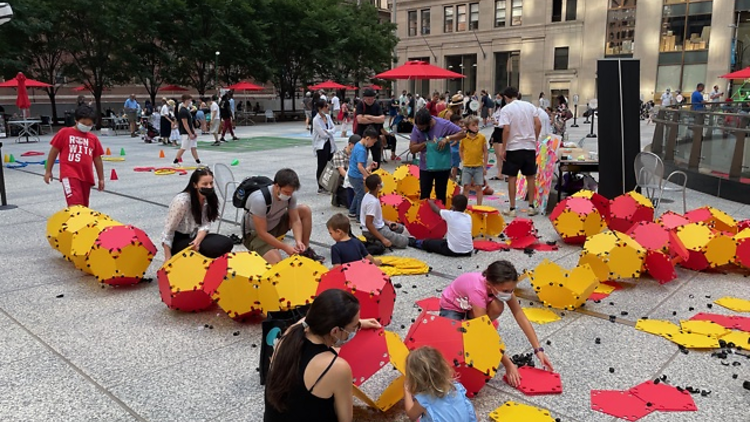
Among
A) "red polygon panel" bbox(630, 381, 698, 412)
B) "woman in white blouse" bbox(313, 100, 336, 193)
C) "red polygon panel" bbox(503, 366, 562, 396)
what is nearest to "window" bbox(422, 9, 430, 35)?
"woman in white blouse" bbox(313, 100, 336, 193)

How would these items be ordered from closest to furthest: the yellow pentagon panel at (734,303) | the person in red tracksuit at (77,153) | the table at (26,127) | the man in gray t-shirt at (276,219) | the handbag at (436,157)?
1. the yellow pentagon panel at (734,303)
2. the man in gray t-shirt at (276,219)
3. the person in red tracksuit at (77,153)
4. the handbag at (436,157)
5. the table at (26,127)

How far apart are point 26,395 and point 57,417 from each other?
A: 1.42 ft

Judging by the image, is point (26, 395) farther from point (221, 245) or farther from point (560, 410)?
point (560, 410)

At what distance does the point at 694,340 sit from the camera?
468cm

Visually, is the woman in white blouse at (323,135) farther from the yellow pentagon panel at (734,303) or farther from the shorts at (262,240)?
the yellow pentagon panel at (734,303)

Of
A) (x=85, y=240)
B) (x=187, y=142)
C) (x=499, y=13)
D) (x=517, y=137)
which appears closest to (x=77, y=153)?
(x=85, y=240)

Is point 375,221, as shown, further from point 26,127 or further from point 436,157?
point 26,127

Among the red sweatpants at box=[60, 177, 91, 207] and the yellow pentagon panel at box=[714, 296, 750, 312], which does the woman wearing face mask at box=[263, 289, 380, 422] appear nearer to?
Answer: the yellow pentagon panel at box=[714, 296, 750, 312]

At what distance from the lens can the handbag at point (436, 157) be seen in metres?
8.32

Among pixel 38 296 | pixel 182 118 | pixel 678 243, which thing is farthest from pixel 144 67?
pixel 678 243

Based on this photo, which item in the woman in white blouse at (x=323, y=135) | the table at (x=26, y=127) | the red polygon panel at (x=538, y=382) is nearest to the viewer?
the red polygon panel at (x=538, y=382)

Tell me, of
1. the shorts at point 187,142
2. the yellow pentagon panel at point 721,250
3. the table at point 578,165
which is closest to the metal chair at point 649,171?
the table at point 578,165

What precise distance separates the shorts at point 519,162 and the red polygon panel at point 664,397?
535cm

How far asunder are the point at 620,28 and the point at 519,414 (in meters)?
50.7
